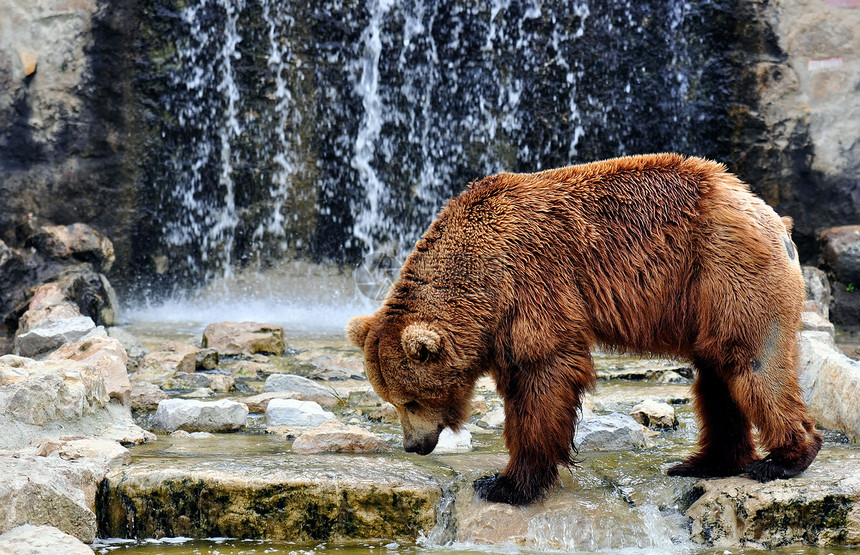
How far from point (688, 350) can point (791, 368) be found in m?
0.48

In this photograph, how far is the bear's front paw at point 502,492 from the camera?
4.69 m

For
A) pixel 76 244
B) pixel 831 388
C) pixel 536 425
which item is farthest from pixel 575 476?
pixel 76 244

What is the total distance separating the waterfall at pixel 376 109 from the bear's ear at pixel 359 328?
8.30m

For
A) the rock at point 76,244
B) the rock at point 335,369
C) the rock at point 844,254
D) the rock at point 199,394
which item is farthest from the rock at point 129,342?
the rock at point 844,254

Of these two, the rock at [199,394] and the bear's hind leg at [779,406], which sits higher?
the bear's hind leg at [779,406]

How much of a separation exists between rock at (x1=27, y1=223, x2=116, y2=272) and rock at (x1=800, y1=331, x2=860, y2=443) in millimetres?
8051

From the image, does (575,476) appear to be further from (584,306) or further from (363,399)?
(363,399)

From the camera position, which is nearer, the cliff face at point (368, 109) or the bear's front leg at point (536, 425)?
the bear's front leg at point (536, 425)

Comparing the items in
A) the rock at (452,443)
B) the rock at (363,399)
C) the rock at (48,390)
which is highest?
the rock at (48,390)

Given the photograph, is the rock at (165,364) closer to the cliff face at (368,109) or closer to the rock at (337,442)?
the rock at (337,442)

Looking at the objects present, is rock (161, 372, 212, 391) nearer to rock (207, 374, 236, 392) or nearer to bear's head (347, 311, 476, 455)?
rock (207, 374, 236, 392)

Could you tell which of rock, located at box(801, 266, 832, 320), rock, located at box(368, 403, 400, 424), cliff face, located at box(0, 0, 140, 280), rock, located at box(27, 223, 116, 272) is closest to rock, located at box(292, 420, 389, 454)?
rock, located at box(368, 403, 400, 424)

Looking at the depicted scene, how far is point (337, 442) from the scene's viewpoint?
5.58 metres

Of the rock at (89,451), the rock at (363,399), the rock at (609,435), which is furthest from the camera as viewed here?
the rock at (363,399)
